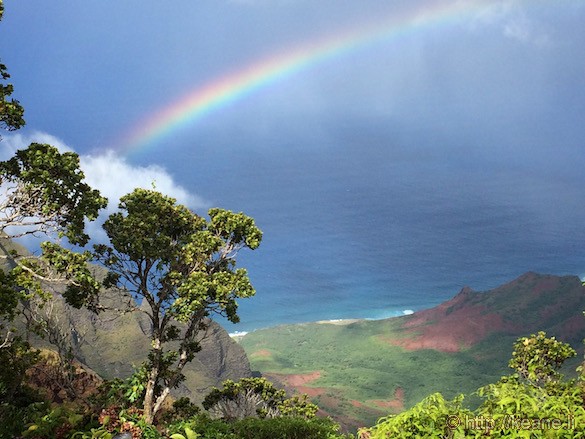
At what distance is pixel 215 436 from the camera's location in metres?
12.5

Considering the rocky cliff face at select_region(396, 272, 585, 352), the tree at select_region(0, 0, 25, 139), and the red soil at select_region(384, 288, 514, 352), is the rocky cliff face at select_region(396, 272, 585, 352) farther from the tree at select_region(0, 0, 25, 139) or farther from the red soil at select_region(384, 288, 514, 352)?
the tree at select_region(0, 0, 25, 139)

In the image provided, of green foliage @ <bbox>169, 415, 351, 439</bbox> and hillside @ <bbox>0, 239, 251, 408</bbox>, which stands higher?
hillside @ <bbox>0, 239, 251, 408</bbox>

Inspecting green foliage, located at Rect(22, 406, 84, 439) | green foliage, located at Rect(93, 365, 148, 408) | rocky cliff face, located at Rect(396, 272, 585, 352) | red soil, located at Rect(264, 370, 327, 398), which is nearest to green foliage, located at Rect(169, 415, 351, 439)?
green foliage, located at Rect(22, 406, 84, 439)

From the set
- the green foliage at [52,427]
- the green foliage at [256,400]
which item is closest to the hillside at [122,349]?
the green foliage at [256,400]

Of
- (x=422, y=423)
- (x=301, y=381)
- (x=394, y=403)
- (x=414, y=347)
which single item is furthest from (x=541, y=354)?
(x=414, y=347)

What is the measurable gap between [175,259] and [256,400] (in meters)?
12.7

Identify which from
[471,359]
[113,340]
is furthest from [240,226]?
[471,359]

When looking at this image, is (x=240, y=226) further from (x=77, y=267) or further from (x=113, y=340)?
(x=113, y=340)

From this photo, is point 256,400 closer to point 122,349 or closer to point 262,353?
point 122,349

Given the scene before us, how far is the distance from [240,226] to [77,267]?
7.42 meters

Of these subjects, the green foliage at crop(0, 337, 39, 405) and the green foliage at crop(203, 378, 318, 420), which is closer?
the green foliage at crop(0, 337, 39, 405)

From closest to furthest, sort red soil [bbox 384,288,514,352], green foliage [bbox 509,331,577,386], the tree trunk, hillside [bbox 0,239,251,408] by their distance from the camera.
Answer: the tree trunk
green foliage [bbox 509,331,577,386]
hillside [bbox 0,239,251,408]
red soil [bbox 384,288,514,352]

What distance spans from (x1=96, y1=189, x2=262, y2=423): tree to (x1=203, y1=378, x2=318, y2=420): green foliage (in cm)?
630

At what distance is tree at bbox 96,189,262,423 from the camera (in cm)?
1894
